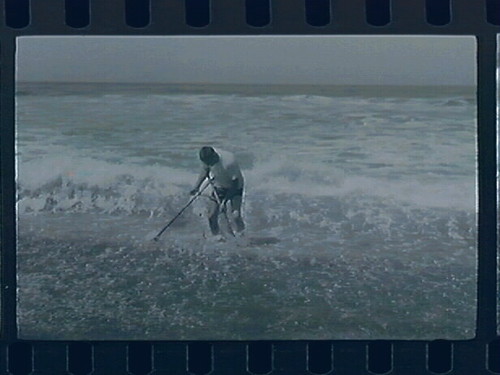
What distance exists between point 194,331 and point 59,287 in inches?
8.5

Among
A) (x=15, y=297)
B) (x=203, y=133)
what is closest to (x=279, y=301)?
(x=203, y=133)

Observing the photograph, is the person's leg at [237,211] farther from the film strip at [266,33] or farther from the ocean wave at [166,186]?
the film strip at [266,33]

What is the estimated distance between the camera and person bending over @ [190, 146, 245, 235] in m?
1.24

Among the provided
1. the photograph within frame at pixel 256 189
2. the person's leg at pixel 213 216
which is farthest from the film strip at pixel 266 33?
the person's leg at pixel 213 216

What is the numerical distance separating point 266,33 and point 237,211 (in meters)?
0.27

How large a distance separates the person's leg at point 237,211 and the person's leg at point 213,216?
0.02 metres

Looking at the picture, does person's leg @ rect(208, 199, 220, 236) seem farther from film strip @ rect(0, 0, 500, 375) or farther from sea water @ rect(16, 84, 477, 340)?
film strip @ rect(0, 0, 500, 375)

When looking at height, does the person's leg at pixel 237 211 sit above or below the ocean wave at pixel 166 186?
below

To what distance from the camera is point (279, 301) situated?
4.10 ft

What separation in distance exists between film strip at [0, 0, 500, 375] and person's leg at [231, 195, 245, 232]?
0.59 ft

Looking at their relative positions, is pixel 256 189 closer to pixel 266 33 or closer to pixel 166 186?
pixel 166 186

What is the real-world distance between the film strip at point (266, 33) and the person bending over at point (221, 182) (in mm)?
183

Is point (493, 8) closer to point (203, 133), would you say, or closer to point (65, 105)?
point (203, 133)

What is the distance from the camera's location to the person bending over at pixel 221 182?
124 cm
